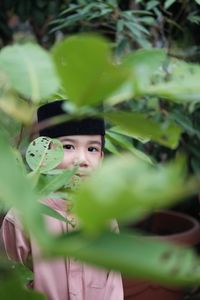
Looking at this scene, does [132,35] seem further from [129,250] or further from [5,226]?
[129,250]

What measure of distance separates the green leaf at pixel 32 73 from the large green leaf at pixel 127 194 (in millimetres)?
137

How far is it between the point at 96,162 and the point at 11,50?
2.01 ft

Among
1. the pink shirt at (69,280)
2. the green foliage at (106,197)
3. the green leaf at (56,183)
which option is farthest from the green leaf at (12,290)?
the pink shirt at (69,280)

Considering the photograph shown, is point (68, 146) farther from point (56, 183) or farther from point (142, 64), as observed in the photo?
point (142, 64)

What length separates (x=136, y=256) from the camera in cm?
23

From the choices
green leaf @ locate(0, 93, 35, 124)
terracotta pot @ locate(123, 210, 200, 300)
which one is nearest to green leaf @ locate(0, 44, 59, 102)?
green leaf @ locate(0, 93, 35, 124)

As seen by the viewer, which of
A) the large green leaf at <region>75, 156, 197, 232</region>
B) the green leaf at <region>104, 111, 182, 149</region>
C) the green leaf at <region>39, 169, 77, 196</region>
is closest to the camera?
the large green leaf at <region>75, 156, 197, 232</region>

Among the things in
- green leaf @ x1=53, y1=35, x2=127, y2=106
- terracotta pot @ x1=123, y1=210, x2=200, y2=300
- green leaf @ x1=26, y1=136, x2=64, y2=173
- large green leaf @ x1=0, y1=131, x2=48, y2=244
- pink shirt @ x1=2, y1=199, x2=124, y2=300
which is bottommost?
terracotta pot @ x1=123, y1=210, x2=200, y2=300

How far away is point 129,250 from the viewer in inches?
9.4

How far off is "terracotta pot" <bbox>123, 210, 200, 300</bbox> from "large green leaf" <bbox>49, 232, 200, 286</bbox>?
1.54m

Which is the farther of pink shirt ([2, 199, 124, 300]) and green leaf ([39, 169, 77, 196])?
pink shirt ([2, 199, 124, 300])

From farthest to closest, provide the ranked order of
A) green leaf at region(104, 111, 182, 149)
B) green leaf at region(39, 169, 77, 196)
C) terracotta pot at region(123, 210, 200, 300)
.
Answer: terracotta pot at region(123, 210, 200, 300) → green leaf at region(39, 169, 77, 196) → green leaf at region(104, 111, 182, 149)

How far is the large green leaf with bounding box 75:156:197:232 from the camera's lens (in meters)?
0.23

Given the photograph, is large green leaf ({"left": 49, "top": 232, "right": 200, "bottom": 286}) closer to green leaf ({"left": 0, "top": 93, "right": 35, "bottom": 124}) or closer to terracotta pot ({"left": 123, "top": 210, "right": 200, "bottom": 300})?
green leaf ({"left": 0, "top": 93, "right": 35, "bottom": 124})
